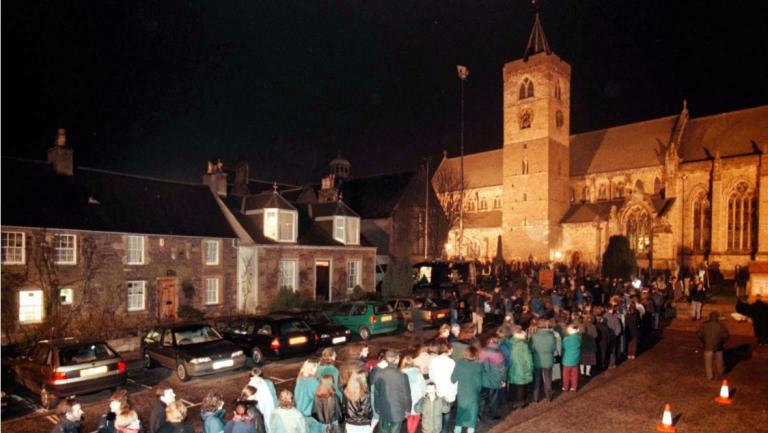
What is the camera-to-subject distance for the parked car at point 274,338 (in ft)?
48.5

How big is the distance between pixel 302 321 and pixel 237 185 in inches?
795

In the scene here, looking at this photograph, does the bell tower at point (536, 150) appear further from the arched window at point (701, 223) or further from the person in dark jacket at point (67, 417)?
the person in dark jacket at point (67, 417)

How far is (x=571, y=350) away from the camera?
36.0 feet

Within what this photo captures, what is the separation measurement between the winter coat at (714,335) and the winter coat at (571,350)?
3.73 meters

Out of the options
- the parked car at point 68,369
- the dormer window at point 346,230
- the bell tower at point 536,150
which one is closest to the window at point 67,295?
the parked car at point 68,369

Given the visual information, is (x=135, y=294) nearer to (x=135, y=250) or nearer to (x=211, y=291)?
(x=135, y=250)

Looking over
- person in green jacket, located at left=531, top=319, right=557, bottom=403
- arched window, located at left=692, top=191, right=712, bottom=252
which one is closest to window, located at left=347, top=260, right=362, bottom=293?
person in green jacket, located at left=531, top=319, right=557, bottom=403

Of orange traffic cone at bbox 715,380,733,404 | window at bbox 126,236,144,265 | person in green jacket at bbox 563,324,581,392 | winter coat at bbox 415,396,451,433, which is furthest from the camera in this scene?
window at bbox 126,236,144,265

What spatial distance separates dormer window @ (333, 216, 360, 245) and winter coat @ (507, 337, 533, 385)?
21.1 m

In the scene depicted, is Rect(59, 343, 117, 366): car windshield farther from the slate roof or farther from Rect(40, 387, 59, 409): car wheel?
the slate roof

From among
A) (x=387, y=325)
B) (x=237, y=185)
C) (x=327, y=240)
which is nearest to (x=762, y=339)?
(x=387, y=325)

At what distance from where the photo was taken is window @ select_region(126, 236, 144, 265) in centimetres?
2222

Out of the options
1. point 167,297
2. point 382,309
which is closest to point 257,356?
point 382,309

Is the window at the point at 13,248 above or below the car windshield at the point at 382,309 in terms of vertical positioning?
above
